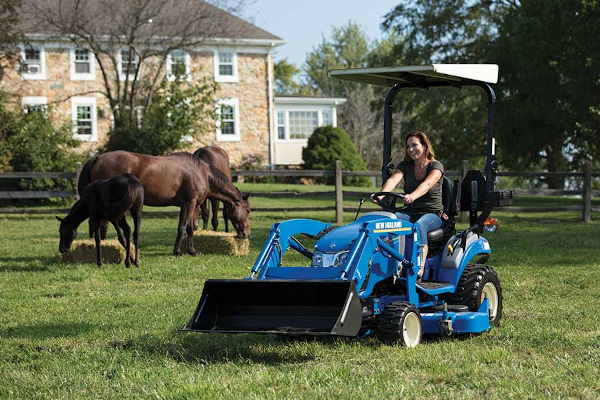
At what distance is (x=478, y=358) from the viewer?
7207 millimetres

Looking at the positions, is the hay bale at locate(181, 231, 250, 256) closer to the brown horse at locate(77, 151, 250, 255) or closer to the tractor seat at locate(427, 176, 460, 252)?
the brown horse at locate(77, 151, 250, 255)

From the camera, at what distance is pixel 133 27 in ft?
115

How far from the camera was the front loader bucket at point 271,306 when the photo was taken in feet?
23.9

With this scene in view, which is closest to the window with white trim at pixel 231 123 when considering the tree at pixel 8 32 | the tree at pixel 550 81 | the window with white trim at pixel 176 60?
the window with white trim at pixel 176 60

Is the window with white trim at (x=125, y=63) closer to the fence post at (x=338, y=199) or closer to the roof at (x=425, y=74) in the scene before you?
the fence post at (x=338, y=199)

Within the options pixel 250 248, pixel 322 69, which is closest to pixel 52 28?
→ pixel 250 248

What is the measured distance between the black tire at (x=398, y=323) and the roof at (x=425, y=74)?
2.00m

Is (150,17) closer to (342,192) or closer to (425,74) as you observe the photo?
(342,192)

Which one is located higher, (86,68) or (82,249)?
(86,68)

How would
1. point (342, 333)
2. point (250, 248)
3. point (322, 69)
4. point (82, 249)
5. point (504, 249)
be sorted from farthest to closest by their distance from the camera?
1. point (322, 69)
2. point (250, 248)
3. point (504, 249)
4. point (82, 249)
5. point (342, 333)

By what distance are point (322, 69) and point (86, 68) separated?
3633 cm

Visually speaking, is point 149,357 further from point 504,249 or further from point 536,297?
point 504,249

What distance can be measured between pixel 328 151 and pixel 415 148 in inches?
1366

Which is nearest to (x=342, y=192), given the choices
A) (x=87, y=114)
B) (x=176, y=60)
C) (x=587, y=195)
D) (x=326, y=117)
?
(x=587, y=195)
